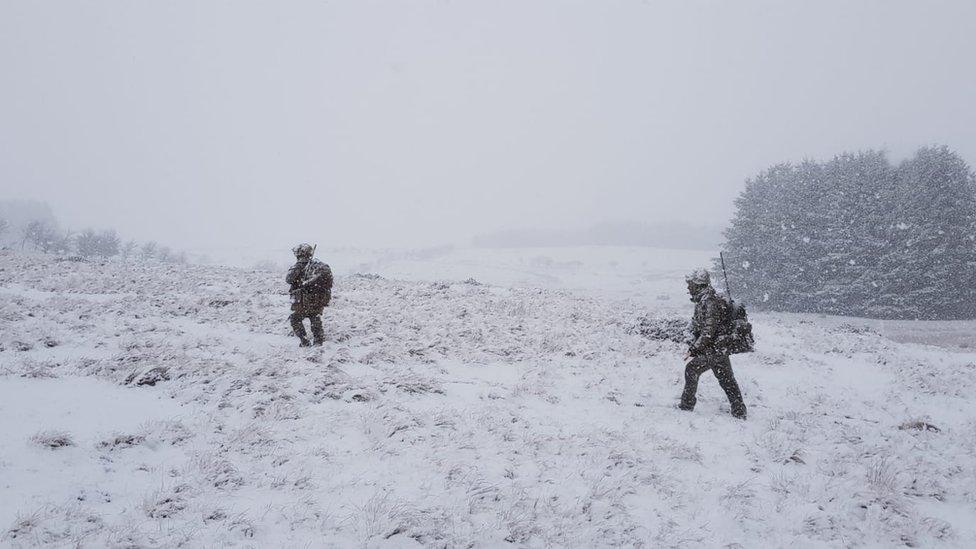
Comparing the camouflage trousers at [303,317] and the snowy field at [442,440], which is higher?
the camouflage trousers at [303,317]

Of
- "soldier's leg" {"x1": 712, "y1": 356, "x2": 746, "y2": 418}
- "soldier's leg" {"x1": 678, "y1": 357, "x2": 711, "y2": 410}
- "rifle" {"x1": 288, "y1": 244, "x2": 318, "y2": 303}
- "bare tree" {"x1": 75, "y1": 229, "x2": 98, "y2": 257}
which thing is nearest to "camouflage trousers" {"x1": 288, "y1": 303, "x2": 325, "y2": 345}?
"rifle" {"x1": 288, "y1": 244, "x2": 318, "y2": 303}

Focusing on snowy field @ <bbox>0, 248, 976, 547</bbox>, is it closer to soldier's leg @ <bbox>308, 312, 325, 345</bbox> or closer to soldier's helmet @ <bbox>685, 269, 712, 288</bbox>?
soldier's leg @ <bbox>308, 312, 325, 345</bbox>

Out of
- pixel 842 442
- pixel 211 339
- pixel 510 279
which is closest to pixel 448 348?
pixel 211 339

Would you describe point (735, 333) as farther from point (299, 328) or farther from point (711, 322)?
point (299, 328)

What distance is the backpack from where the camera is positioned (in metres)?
8.16

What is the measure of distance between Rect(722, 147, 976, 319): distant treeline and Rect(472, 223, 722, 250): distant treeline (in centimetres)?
5355

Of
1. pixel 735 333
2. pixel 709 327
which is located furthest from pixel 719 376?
pixel 709 327

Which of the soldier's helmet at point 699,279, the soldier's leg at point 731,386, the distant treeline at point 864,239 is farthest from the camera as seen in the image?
the distant treeline at point 864,239

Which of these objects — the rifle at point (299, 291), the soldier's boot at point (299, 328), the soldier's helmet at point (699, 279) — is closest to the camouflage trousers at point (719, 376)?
the soldier's helmet at point (699, 279)

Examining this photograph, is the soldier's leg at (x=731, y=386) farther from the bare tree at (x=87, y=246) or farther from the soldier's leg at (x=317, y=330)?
the bare tree at (x=87, y=246)

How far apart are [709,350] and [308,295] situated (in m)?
8.93

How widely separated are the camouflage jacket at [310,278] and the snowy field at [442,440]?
146 cm

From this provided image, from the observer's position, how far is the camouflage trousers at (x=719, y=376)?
8234mm

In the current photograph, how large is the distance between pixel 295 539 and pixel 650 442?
515 centimetres
